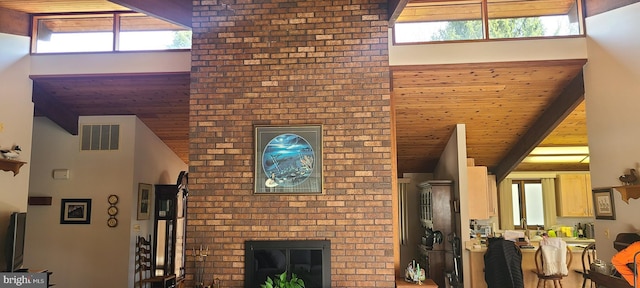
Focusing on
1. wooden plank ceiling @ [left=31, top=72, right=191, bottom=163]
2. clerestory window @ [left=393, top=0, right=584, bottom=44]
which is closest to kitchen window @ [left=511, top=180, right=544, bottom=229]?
clerestory window @ [left=393, top=0, right=584, bottom=44]

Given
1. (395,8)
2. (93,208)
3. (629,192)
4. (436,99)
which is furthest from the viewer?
(93,208)

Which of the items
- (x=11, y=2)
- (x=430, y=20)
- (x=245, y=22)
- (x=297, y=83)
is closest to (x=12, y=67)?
(x=11, y=2)

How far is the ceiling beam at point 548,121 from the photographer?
229 inches

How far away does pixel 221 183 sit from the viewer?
5.33 m

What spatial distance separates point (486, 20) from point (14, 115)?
Answer: 583 centimetres

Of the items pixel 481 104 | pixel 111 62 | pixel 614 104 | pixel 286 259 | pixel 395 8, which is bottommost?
pixel 286 259

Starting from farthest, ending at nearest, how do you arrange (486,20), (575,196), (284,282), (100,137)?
1. (575,196)
2. (100,137)
3. (486,20)
4. (284,282)

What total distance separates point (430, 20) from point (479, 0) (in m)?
0.61

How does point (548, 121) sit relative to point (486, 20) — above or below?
below

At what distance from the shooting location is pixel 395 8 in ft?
16.5

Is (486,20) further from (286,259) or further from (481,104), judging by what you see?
(286,259)

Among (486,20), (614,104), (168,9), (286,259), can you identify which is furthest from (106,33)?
(614,104)

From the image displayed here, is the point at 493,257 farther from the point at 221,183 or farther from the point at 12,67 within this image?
the point at 12,67

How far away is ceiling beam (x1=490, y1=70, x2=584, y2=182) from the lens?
5.82 metres
